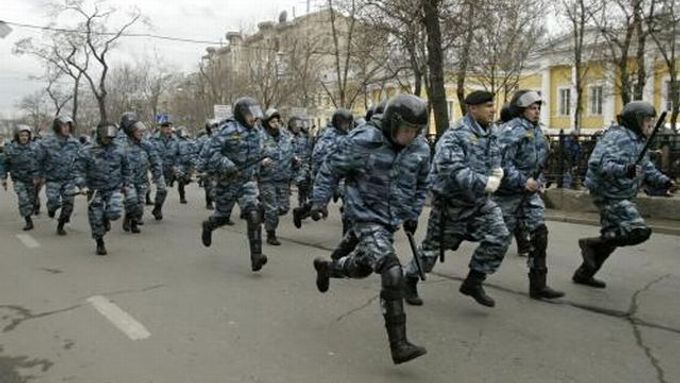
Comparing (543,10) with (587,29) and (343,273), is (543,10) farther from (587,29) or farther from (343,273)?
(343,273)

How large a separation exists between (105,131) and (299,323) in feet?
17.3

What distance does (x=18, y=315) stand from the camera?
5.90 meters

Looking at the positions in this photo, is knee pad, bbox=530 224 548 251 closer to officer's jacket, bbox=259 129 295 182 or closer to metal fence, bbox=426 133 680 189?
officer's jacket, bbox=259 129 295 182

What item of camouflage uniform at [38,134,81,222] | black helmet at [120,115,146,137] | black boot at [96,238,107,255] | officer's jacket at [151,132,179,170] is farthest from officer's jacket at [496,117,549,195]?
officer's jacket at [151,132,179,170]

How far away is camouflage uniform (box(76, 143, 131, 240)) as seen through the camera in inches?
363

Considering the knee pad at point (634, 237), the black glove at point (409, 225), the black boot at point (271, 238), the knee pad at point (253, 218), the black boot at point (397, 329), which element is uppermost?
the black glove at point (409, 225)

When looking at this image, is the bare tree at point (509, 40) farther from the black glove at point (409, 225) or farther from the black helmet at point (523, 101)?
the black glove at point (409, 225)

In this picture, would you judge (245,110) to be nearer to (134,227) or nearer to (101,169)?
(101,169)

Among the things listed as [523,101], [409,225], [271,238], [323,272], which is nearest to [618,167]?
[523,101]

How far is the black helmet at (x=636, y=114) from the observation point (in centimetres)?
627

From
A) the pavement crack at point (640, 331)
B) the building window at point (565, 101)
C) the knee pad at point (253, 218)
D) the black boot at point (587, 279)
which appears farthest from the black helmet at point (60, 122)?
the building window at point (565, 101)

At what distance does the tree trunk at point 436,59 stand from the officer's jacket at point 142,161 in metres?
6.55

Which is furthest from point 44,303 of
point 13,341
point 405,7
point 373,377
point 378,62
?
point 378,62

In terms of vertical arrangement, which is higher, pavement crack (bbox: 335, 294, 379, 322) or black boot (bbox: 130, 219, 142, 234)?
black boot (bbox: 130, 219, 142, 234)
